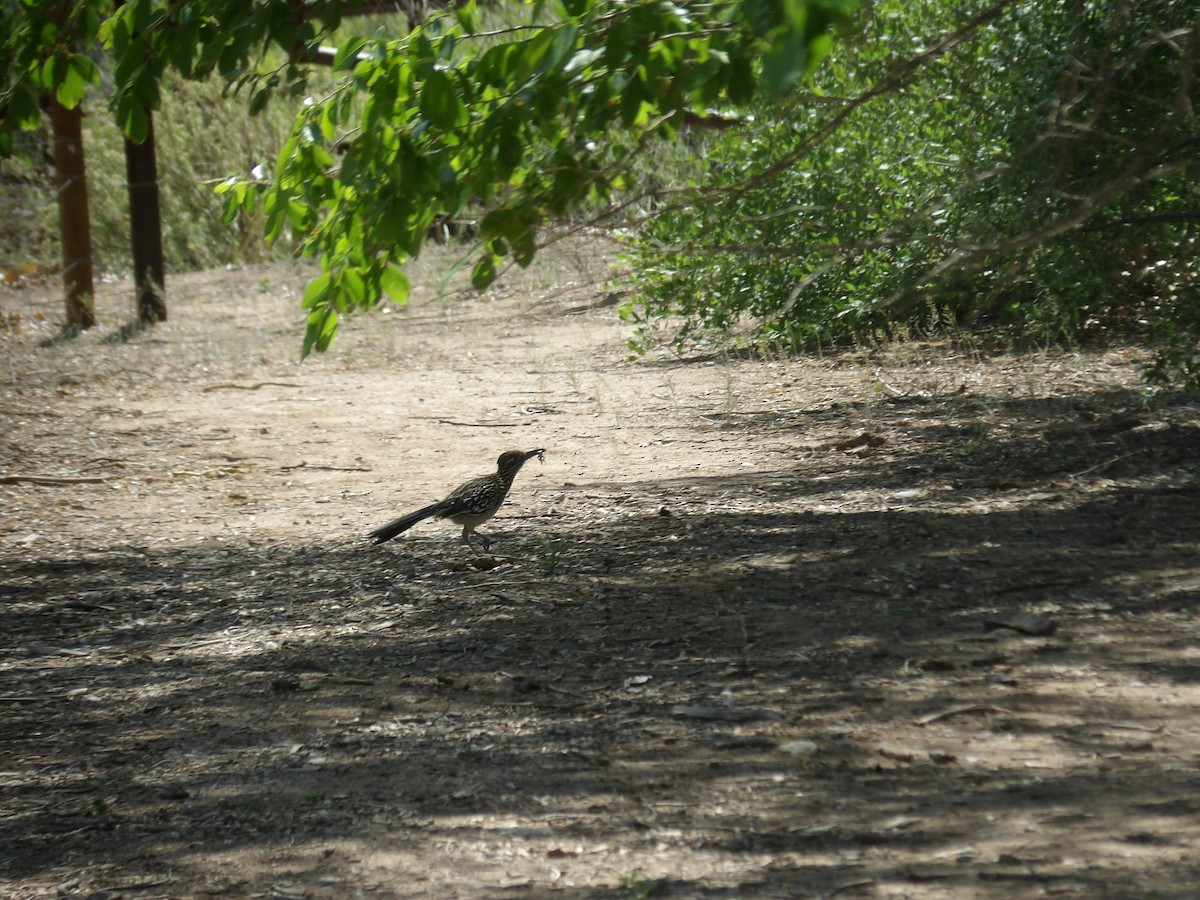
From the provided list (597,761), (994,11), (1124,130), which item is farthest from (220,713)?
(1124,130)

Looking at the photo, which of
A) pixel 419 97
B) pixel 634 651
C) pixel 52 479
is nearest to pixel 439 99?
pixel 419 97

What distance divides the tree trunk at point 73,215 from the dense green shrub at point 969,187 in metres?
5.68

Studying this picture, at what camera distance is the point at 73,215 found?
462 inches

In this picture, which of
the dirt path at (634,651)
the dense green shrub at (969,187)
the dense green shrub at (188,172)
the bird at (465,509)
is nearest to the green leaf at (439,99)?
the dense green shrub at (969,187)

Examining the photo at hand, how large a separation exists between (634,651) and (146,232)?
31.3 feet

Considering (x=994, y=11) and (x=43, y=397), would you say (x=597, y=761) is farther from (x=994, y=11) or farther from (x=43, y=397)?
(x=43, y=397)

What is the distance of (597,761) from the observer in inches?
137

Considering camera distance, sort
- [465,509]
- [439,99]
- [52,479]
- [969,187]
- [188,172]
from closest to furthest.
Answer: [439,99], [969,187], [465,509], [52,479], [188,172]

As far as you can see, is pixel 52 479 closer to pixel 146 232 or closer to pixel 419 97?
pixel 419 97

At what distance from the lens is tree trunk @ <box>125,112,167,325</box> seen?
11.9 metres

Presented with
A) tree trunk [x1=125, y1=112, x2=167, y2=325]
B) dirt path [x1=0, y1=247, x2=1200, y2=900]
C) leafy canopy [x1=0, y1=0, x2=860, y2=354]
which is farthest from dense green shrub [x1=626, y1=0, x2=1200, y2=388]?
tree trunk [x1=125, y1=112, x2=167, y2=325]

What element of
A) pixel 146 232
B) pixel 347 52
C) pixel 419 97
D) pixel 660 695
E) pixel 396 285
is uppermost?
pixel 347 52

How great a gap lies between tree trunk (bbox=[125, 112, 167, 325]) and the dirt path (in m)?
4.32

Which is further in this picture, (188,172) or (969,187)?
(188,172)
